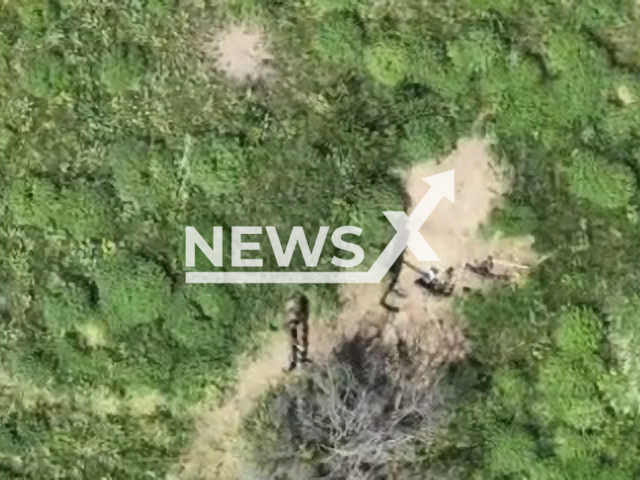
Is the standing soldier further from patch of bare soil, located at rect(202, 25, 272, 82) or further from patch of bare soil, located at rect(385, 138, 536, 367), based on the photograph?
patch of bare soil, located at rect(202, 25, 272, 82)

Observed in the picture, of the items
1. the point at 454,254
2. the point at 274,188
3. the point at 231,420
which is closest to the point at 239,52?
the point at 274,188

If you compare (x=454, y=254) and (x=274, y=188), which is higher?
(x=274, y=188)

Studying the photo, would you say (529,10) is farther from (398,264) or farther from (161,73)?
(161,73)

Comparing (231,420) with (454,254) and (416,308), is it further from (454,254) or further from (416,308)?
(454,254)

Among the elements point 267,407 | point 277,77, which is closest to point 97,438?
point 267,407

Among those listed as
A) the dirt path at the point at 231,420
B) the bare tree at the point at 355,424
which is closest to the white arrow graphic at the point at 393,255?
the dirt path at the point at 231,420

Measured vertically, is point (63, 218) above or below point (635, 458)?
above

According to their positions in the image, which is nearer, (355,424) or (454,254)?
(355,424)
